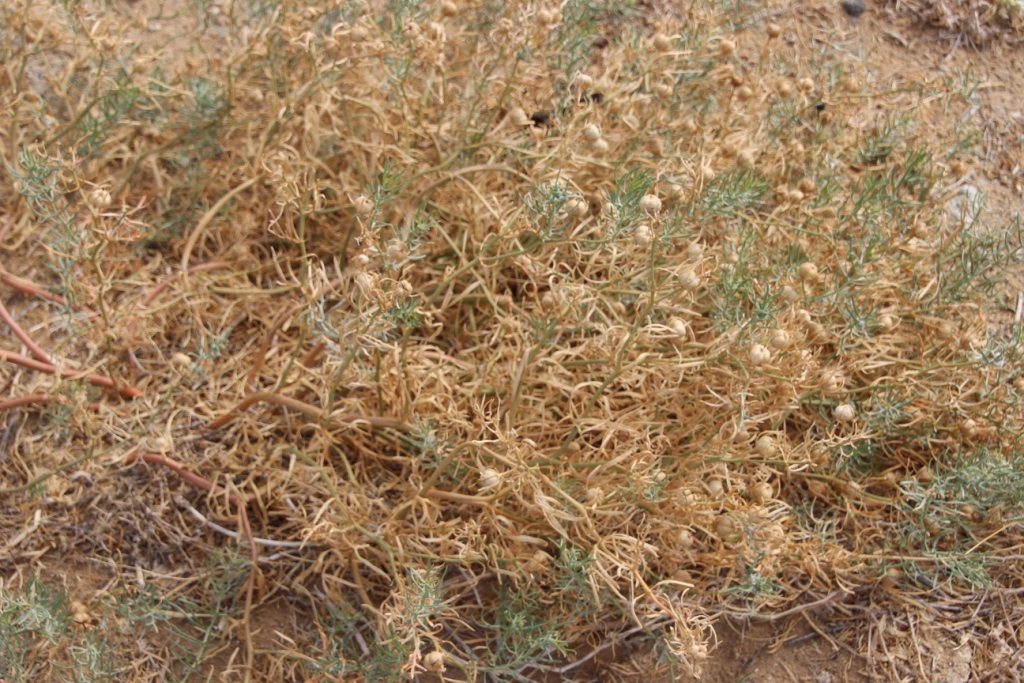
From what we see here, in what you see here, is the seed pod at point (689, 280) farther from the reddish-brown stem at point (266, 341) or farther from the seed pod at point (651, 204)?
the reddish-brown stem at point (266, 341)

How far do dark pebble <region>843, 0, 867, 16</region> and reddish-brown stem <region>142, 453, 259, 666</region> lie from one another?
260cm

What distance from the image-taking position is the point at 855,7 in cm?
343

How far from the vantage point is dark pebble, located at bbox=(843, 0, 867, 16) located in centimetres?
343

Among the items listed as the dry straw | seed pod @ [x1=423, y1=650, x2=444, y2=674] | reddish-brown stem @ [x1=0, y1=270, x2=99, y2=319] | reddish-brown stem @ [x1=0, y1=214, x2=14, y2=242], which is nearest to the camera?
seed pod @ [x1=423, y1=650, x2=444, y2=674]

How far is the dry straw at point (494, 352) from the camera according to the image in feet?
7.27

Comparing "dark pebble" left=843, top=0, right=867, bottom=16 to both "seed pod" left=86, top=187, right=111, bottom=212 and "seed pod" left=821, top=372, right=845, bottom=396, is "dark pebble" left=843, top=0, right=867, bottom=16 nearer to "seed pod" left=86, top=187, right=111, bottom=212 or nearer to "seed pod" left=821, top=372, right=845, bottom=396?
"seed pod" left=821, top=372, right=845, bottom=396

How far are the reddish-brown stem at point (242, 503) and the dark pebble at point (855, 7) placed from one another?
2595 mm

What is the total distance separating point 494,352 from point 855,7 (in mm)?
1954

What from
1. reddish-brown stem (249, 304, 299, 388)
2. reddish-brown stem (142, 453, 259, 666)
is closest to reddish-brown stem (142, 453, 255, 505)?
reddish-brown stem (142, 453, 259, 666)

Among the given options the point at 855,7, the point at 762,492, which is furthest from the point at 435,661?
the point at 855,7

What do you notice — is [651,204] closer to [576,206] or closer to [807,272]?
[576,206]

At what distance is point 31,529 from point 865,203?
2.33 meters

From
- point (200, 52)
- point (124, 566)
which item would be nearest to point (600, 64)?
point (200, 52)

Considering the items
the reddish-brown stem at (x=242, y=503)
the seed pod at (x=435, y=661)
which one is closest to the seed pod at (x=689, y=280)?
the seed pod at (x=435, y=661)
